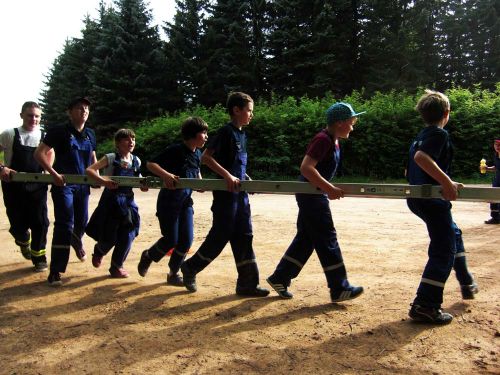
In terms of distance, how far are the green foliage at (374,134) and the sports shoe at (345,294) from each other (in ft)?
58.4

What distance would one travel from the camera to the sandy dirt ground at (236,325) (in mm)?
3014

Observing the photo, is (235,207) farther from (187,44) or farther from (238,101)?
(187,44)

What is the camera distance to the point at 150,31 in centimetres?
3981

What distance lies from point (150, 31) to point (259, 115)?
68.4 feet

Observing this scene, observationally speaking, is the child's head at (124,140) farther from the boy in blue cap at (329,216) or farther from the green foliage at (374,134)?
the green foliage at (374,134)

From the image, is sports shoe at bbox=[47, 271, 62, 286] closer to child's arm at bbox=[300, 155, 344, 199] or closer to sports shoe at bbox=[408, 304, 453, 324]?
child's arm at bbox=[300, 155, 344, 199]

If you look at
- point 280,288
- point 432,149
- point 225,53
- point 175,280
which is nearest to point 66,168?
point 175,280

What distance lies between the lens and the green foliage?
789 inches

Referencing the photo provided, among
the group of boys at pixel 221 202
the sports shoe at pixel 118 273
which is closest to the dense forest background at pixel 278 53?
the group of boys at pixel 221 202

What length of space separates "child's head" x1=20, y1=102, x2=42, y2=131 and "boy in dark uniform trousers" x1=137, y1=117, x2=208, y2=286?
199 cm

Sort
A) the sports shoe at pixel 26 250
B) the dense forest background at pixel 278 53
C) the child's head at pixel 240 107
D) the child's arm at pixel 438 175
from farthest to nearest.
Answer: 1. the dense forest background at pixel 278 53
2. the sports shoe at pixel 26 250
3. the child's head at pixel 240 107
4. the child's arm at pixel 438 175

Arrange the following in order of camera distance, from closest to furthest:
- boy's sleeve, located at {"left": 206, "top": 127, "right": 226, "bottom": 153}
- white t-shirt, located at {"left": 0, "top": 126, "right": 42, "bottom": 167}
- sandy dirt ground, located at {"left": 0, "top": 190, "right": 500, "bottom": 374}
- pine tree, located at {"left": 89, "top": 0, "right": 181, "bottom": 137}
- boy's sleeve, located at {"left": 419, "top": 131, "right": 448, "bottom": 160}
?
sandy dirt ground, located at {"left": 0, "top": 190, "right": 500, "bottom": 374} < boy's sleeve, located at {"left": 419, "top": 131, "right": 448, "bottom": 160} < boy's sleeve, located at {"left": 206, "top": 127, "right": 226, "bottom": 153} < white t-shirt, located at {"left": 0, "top": 126, "right": 42, "bottom": 167} < pine tree, located at {"left": 89, "top": 0, "right": 181, "bottom": 137}

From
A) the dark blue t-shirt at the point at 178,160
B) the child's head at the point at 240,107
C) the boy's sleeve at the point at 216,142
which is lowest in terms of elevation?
the dark blue t-shirt at the point at 178,160

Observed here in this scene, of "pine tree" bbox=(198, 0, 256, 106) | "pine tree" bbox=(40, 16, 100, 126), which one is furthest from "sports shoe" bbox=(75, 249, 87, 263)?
"pine tree" bbox=(40, 16, 100, 126)
